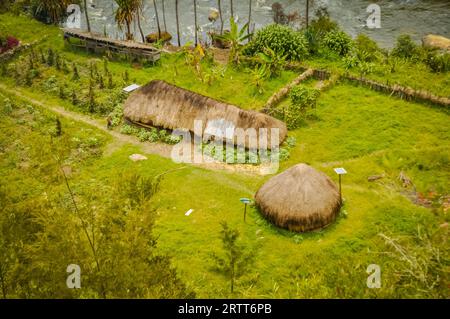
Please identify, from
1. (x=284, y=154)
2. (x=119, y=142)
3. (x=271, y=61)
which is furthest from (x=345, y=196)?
(x=271, y=61)

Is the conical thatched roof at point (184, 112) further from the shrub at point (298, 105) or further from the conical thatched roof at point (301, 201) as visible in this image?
the conical thatched roof at point (301, 201)

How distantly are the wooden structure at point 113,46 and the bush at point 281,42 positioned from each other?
6.85m

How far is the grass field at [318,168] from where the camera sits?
15461 millimetres

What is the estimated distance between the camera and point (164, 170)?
74.9 ft

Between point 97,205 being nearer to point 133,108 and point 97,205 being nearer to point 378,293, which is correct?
point 133,108

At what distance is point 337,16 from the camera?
40.4 metres

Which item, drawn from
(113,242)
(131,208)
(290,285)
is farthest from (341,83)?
(113,242)

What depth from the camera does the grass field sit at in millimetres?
15461

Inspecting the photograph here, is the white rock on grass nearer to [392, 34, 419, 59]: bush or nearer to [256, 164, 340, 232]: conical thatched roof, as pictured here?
[256, 164, 340, 232]: conical thatched roof

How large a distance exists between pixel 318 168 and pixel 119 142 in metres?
10.6

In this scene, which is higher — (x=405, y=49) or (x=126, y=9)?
(x=126, y=9)

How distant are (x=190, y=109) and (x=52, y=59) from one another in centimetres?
1375

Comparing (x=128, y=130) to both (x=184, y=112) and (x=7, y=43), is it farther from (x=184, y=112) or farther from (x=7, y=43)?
(x=7, y=43)

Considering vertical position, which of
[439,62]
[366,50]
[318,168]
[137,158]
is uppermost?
[366,50]
